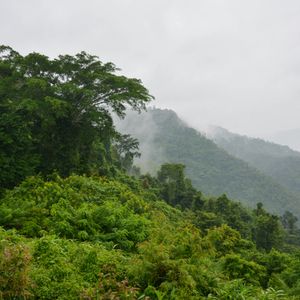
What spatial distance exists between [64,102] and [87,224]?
9876mm

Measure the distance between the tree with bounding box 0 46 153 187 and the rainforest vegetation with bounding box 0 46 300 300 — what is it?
0.19ft

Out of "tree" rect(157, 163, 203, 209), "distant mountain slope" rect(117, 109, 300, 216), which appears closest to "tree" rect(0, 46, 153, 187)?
"tree" rect(157, 163, 203, 209)

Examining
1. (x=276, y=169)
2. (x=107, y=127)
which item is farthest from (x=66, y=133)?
(x=276, y=169)

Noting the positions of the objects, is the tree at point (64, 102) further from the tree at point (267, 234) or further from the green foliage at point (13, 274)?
the tree at point (267, 234)

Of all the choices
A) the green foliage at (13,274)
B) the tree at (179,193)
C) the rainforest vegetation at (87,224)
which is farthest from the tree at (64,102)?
the tree at (179,193)

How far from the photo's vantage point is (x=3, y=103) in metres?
19.8

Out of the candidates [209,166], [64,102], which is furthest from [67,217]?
[209,166]

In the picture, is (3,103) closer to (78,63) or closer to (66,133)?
(66,133)

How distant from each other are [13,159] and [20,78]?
6.44m

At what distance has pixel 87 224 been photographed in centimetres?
1122

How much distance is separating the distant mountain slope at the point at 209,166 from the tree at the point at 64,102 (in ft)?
303

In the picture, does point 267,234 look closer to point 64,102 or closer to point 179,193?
point 179,193

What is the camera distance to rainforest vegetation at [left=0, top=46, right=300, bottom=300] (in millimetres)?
6891

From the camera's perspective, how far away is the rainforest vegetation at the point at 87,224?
689 centimetres
